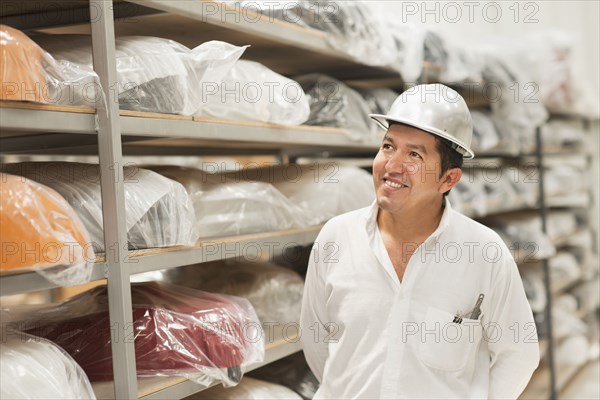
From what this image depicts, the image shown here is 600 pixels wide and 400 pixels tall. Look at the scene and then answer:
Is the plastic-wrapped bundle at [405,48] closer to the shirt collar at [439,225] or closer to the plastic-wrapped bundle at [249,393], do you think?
the shirt collar at [439,225]

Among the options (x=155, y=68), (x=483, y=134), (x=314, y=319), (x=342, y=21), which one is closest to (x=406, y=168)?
(x=314, y=319)

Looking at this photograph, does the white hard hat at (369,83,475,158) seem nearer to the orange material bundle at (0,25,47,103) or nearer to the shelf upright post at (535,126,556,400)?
the orange material bundle at (0,25,47,103)

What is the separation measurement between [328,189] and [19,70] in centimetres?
146

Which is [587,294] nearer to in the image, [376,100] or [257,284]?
[376,100]

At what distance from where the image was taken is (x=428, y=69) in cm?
346

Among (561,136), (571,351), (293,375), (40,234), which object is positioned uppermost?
(561,136)

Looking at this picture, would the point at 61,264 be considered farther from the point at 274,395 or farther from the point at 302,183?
the point at 302,183

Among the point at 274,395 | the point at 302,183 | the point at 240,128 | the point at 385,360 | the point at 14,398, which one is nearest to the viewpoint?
the point at 14,398

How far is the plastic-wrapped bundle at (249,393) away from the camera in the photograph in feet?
7.61

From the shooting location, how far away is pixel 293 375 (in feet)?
9.27

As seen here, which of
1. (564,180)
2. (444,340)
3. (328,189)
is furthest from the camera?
(564,180)

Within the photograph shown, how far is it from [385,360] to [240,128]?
0.86m

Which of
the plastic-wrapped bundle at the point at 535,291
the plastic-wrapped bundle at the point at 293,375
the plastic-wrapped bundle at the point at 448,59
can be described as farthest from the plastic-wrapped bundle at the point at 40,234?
the plastic-wrapped bundle at the point at 535,291

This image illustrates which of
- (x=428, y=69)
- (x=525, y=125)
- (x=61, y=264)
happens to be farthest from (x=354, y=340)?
(x=525, y=125)
